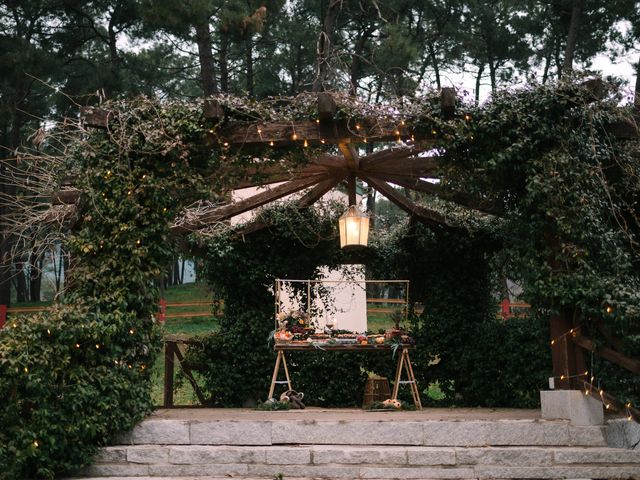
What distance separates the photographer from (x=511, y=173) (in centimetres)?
632

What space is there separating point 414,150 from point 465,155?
460 mm

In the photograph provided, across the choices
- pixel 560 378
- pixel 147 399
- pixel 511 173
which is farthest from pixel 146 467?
pixel 511 173

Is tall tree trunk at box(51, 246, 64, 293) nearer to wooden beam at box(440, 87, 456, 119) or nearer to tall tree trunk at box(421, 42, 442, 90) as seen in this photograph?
wooden beam at box(440, 87, 456, 119)

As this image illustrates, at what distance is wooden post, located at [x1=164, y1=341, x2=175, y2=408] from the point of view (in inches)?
344

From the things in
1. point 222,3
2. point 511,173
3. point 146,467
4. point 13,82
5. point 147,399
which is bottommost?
point 146,467

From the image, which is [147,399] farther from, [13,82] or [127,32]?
[127,32]

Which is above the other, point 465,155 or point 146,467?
point 465,155

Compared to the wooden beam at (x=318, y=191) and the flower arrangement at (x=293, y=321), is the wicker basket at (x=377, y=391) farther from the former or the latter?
the wooden beam at (x=318, y=191)

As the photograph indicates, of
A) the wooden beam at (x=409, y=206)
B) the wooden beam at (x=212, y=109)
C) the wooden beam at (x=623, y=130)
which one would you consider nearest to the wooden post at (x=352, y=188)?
the wooden beam at (x=409, y=206)

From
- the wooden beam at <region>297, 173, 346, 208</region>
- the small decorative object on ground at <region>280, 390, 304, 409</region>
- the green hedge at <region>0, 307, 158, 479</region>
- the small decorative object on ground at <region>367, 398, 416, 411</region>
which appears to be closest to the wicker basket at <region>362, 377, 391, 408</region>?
the small decorative object on ground at <region>367, 398, 416, 411</region>

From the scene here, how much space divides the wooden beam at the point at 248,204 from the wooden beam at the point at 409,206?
63 cm

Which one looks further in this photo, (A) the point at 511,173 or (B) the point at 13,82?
(B) the point at 13,82

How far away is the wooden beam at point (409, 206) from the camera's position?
7.88 metres

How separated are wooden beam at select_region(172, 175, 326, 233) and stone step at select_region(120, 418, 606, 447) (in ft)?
8.46
